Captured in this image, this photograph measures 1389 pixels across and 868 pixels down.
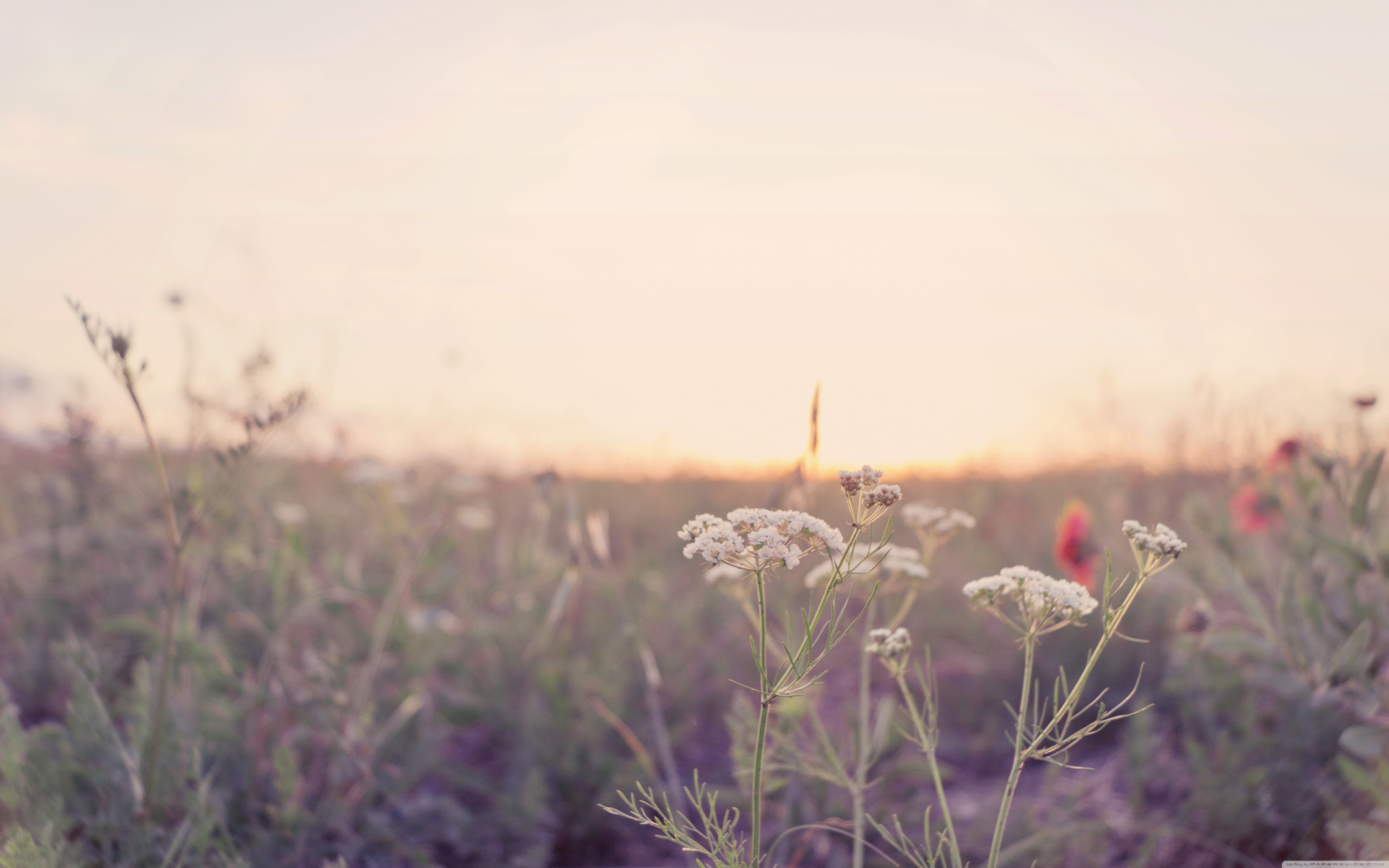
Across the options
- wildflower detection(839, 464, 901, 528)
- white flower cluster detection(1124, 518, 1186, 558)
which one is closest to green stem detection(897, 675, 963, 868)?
wildflower detection(839, 464, 901, 528)

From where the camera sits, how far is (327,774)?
7.98 ft

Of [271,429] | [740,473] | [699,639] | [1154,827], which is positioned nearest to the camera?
[271,429]

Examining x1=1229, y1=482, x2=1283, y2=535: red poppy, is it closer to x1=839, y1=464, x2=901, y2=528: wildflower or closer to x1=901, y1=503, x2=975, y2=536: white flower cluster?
x1=901, y1=503, x2=975, y2=536: white flower cluster

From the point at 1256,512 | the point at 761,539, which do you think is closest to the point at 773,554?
the point at 761,539

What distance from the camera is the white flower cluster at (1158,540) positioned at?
3.96 ft

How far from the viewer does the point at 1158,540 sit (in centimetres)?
122

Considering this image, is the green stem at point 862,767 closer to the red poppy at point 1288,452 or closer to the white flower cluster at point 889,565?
the white flower cluster at point 889,565

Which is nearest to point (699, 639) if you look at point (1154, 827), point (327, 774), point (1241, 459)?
point (327, 774)

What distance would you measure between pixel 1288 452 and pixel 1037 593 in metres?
2.03

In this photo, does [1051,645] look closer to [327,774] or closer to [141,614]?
[327,774]

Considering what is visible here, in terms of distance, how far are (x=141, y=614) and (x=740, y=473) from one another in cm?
485

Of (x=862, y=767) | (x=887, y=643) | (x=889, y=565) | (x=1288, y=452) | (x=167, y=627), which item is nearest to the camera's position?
(x=887, y=643)

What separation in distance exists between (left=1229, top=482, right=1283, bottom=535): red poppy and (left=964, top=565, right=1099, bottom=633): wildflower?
6.34 feet

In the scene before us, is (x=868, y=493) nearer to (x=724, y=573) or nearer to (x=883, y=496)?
(x=883, y=496)
